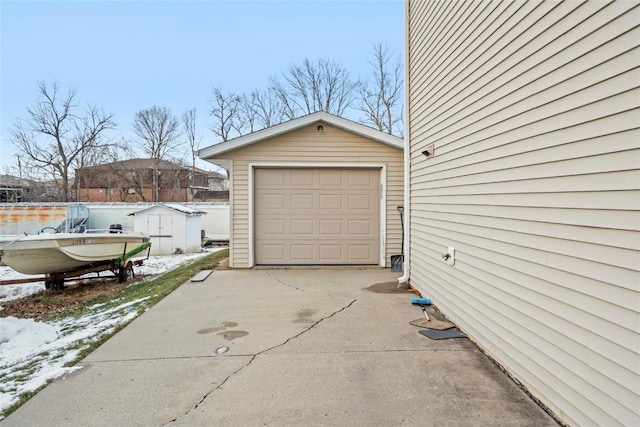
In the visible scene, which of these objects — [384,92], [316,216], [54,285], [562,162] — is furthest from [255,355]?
[384,92]

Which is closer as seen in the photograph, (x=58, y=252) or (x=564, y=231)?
(x=564, y=231)

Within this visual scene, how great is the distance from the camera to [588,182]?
6.70ft

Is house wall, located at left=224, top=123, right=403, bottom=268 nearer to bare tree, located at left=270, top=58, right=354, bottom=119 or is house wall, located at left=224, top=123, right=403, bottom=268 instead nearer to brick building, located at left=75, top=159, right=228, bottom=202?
bare tree, located at left=270, top=58, right=354, bottom=119

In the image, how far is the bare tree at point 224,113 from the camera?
28.2 m

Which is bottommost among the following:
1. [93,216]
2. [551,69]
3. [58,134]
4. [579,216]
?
[93,216]

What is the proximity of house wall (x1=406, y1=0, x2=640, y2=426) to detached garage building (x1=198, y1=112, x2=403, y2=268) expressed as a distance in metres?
3.35

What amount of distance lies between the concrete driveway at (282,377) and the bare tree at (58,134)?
29.1 metres

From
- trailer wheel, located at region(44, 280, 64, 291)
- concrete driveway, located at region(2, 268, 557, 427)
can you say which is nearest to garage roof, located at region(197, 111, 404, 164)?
concrete driveway, located at region(2, 268, 557, 427)

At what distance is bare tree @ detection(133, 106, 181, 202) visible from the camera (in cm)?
3084

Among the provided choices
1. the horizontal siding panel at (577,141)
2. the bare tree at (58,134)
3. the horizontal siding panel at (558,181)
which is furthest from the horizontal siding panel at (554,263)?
the bare tree at (58,134)

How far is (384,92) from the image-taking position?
22281 mm

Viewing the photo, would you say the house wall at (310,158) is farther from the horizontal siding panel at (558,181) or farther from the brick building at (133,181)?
the brick building at (133,181)

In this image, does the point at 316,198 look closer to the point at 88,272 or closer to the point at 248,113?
the point at 88,272

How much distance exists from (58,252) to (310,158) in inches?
211
